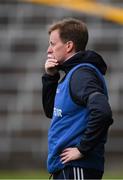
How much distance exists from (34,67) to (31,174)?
268 cm

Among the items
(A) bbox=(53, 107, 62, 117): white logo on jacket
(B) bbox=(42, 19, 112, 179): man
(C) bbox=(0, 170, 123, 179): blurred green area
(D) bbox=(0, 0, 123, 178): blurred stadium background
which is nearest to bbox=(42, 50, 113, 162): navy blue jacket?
(B) bbox=(42, 19, 112, 179): man

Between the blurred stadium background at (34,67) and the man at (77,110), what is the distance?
281 inches

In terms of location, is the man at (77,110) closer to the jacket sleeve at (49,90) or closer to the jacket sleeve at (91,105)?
the jacket sleeve at (91,105)

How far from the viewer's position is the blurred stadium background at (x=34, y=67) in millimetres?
12228

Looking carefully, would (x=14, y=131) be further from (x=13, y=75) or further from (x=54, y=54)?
(x=54, y=54)

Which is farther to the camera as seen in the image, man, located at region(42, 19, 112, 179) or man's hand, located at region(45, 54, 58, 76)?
man's hand, located at region(45, 54, 58, 76)

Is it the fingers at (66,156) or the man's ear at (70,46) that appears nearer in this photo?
the fingers at (66,156)

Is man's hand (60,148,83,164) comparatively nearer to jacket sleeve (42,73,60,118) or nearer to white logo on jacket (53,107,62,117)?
white logo on jacket (53,107,62,117)

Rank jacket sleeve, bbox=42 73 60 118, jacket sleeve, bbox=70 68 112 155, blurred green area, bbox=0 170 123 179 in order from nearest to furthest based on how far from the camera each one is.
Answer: jacket sleeve, bbox=70 68 112 155
jacket sleeve, bbox=42 73 60 118
blurred green area, bbox=0 170 123 179

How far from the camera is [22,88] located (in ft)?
42.9

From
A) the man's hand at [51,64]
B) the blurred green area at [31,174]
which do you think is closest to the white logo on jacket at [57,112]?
the man's hand at [51,64]

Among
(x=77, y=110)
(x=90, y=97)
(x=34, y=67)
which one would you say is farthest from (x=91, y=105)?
(x=34, y=67)

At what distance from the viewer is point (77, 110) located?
14.8ft

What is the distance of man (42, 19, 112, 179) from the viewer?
4402mm
